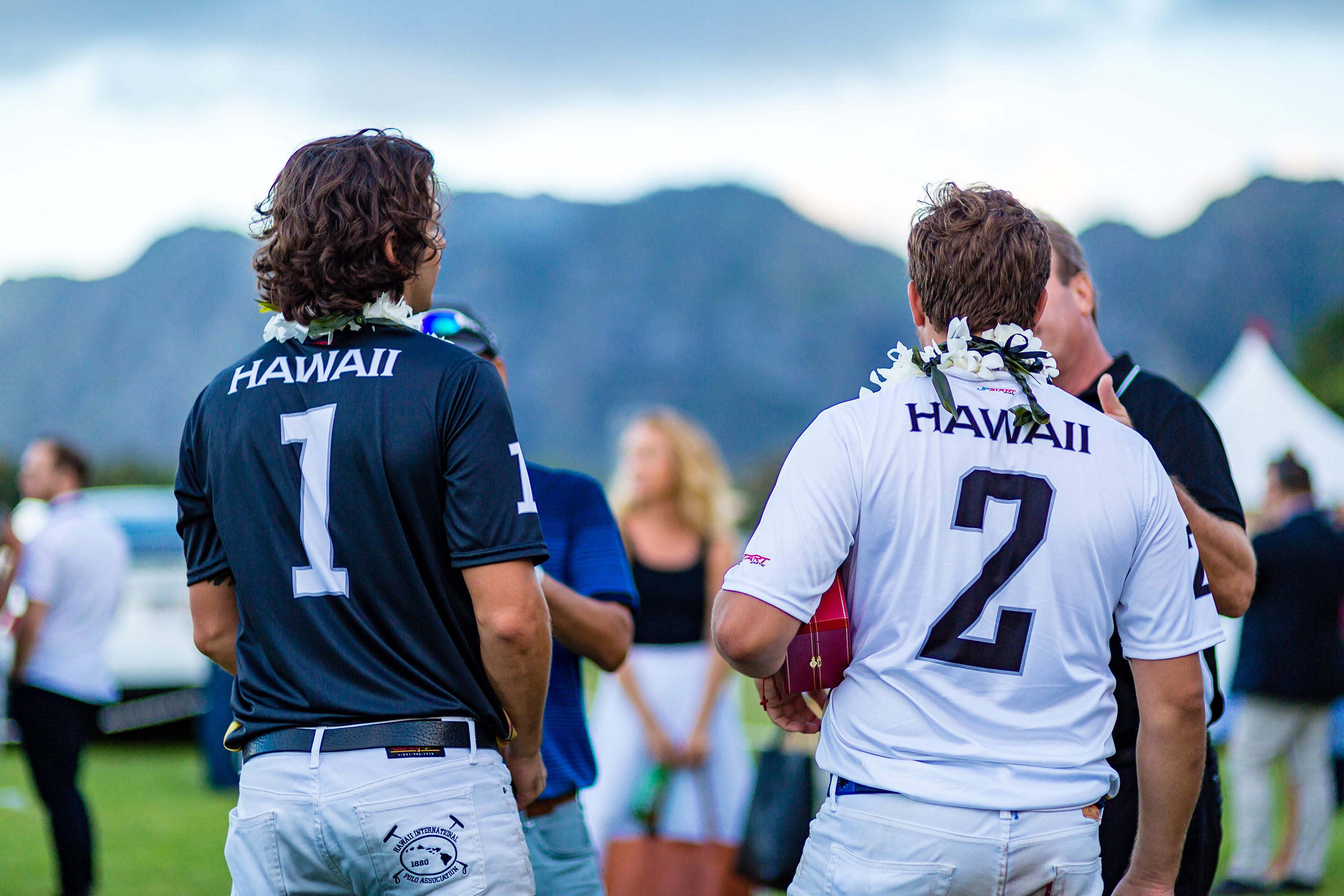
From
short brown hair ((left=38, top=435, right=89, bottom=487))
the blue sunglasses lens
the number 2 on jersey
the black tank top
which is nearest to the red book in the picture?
the number 2 on jersey

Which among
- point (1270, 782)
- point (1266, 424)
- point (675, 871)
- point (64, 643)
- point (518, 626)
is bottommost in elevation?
point (1270, 782)

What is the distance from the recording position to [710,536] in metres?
5.64

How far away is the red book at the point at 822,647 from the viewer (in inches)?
81.1

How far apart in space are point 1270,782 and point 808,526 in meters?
6.58

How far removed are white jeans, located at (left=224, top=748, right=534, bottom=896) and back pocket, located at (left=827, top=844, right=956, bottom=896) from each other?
21.8 inches

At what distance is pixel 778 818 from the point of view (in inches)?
142

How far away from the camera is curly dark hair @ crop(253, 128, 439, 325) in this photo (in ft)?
6.98

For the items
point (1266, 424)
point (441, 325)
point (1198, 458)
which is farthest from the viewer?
point (1266, 424)

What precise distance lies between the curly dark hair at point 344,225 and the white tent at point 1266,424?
41.1 ft

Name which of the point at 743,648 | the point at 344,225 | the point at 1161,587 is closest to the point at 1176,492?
the point at 1161,587

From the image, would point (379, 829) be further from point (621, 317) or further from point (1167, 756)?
point (621, 317)

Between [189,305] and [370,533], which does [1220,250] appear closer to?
[189,305]

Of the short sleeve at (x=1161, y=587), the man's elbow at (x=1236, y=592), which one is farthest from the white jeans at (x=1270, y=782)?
the short sleeve at (x=1161, y=587)

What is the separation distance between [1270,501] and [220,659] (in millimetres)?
7342
